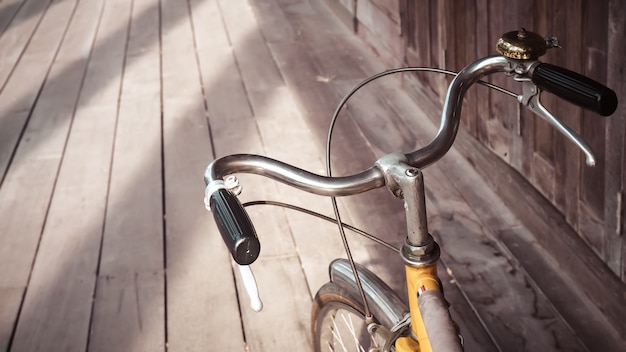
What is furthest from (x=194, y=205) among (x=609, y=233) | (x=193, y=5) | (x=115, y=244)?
(x=193, y=5)

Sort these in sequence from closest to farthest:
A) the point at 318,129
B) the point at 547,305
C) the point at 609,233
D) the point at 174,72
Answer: the point at 609,233 < the point at 547,305 < the point at 318,129 < the point at 174,72

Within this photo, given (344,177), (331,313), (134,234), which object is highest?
(344,177)

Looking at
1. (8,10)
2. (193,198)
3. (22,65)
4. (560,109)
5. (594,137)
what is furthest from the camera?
(8,10)

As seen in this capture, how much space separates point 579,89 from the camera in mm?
947

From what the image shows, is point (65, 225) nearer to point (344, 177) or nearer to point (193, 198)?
point (193, 198)

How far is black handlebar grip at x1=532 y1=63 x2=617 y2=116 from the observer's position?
0.94m

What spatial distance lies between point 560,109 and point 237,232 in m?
1.45

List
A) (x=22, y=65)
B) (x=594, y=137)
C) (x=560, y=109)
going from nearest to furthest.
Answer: (x=594, y=137) → (x=560, y=109) → (x=22, y=65)

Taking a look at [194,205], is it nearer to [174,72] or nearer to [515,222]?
[515,222]

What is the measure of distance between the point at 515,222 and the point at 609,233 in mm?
511

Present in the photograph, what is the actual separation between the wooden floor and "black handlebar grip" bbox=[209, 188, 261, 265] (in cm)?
121

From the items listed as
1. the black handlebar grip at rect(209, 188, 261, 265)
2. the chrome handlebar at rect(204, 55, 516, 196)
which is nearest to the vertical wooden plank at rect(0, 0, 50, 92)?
the chrome handlebar at rect(204, 55, 516, 196)

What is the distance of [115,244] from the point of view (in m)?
2.49

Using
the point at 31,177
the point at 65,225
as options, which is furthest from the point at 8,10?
the point at 65,225
